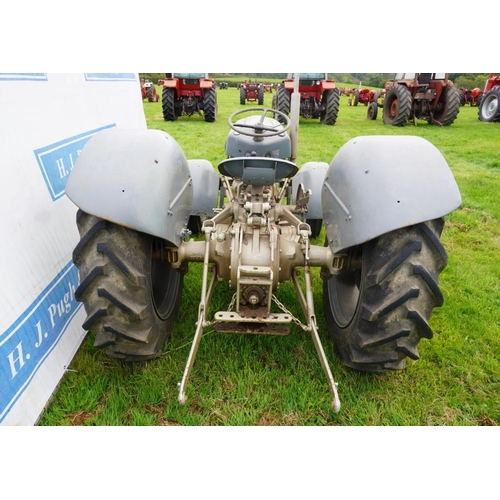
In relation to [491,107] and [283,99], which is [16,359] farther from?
[491,107]

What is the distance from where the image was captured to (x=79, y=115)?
9.95ft

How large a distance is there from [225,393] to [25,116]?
198cm

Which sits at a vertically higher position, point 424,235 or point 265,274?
point 424,235

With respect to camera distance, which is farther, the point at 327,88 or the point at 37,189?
the point at 327,88

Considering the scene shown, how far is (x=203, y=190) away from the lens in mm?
3492

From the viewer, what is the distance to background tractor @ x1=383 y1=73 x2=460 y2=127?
37.9ft

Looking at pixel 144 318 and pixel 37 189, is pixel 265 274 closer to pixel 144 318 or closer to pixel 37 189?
pixel 144 318

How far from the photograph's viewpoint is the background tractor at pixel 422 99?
11.6m

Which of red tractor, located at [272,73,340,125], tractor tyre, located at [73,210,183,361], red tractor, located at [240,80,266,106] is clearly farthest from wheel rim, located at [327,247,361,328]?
red tractor, located at [240,80,266,106]

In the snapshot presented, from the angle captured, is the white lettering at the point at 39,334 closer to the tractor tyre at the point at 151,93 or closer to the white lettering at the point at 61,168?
the white lettering at the point at 61,168

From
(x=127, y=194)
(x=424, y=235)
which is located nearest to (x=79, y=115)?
(x=127, y=194)

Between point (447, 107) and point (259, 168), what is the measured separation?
11.9 meters

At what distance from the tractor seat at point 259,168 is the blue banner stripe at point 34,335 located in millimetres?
1298

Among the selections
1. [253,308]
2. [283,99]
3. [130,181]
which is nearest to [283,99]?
[283,99]
